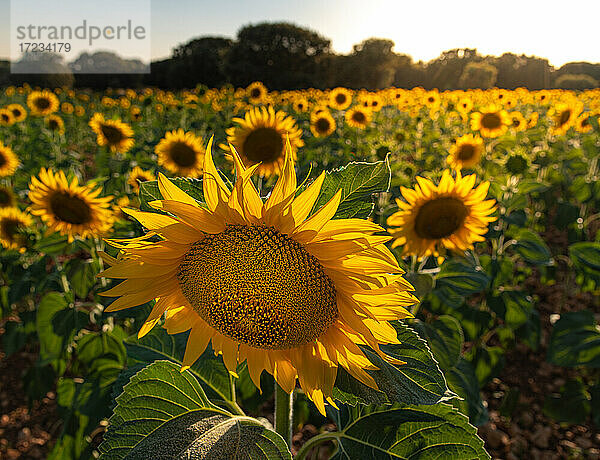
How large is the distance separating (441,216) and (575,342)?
100 cm

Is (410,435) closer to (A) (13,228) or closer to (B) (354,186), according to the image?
(B) (354,186)

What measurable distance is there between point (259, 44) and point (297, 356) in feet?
74.8

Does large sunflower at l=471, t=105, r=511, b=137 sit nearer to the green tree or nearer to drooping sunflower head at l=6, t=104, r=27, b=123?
drooping sunflower head at l=6, t=104, r=27, b=123

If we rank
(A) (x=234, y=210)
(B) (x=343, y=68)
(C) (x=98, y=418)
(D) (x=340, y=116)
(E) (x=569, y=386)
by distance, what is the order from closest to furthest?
(A) (x=234, y=210), (C) (x=98, y=418), (E) (x=569, y=386), (D) (x=340, y=116), (B) (x=343, y=68)

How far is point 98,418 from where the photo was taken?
1928mm

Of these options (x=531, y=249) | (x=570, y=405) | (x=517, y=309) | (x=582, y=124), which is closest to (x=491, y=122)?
(x=582, y=124)

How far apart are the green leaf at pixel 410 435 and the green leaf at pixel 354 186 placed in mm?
467

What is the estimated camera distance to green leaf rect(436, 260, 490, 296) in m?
2.01

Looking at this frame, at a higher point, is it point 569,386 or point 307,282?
point 307,282

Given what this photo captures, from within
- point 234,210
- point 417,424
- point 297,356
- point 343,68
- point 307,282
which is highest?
point 343,68

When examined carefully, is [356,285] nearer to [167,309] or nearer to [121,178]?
[167,309]

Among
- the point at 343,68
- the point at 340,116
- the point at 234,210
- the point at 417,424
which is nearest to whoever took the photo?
the point at 234,210

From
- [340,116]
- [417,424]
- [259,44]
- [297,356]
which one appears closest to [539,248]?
[417,424]

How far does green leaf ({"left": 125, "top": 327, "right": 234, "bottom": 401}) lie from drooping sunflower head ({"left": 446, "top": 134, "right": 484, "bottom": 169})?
3.98 m
